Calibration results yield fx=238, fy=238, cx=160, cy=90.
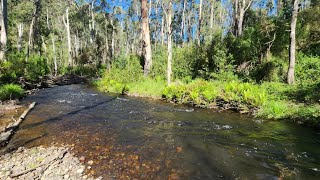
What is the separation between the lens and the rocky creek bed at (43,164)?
176 inches

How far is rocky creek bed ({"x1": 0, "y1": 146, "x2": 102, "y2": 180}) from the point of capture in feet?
14.7

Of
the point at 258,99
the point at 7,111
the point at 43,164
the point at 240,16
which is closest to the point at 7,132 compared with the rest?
the point at 43,164

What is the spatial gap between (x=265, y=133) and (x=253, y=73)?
30.8ft

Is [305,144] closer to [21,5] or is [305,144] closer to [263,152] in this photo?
[263,152]

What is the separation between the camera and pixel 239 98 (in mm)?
10227

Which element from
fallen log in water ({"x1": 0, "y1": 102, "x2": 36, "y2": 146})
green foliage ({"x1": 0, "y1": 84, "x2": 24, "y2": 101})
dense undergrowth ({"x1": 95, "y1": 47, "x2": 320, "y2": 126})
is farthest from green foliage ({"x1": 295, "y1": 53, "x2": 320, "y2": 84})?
green foliage ({"x1": 0, "y1": 84, "x2": 24, "y2": 101})

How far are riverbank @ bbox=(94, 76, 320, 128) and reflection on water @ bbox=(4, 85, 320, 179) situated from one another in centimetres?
66

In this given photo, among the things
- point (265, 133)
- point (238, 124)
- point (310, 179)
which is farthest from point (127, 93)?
point (310, 179)

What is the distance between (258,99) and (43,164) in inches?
321

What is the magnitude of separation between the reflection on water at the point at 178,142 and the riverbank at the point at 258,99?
2.15 ft

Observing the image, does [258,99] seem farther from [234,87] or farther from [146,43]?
[146,43]

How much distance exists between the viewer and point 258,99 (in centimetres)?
977

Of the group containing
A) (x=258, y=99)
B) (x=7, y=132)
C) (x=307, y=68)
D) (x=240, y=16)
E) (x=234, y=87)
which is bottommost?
(x=7, y=132)

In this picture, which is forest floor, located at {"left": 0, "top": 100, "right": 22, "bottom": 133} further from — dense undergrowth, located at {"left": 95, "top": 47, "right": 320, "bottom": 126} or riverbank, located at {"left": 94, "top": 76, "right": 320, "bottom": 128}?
riverbank, located at {"left": 94, "top": 76, "right": 320, "bottom": 128}
